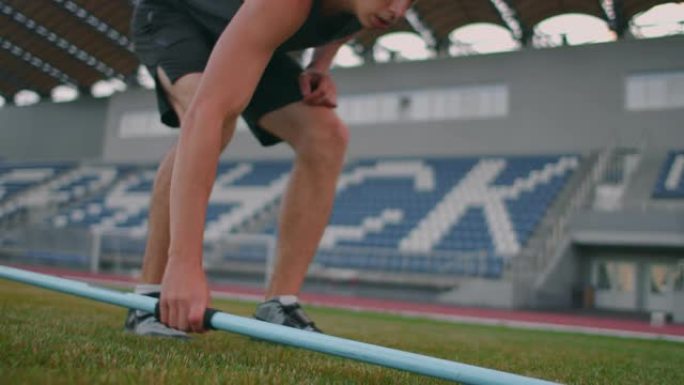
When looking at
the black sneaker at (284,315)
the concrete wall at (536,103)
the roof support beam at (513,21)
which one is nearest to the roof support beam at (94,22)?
the concrete wall at (536,103)

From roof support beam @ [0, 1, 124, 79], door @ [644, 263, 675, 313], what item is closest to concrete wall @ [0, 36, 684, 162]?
door @ [644, 263, 675, 313]

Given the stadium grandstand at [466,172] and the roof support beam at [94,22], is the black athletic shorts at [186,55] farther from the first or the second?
the roof support beam at [94,22]

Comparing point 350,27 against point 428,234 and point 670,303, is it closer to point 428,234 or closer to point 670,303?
point 670,303

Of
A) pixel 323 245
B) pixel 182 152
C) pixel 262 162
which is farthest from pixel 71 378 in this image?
pixel 262 162

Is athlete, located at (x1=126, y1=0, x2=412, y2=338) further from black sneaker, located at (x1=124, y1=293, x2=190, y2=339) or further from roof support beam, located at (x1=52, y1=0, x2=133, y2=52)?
roof support beam, located at (x1=52, y1=0, x2=133, y2=52)

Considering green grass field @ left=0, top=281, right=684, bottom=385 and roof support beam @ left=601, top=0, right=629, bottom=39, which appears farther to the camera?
roof support beam @ left=601, top=0, right=629, bottom=39

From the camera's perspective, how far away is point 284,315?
8.94 feet

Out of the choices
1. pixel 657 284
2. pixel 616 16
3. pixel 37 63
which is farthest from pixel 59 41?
pixel 657 284

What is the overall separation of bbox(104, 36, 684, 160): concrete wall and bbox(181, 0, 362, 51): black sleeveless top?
1741 cm

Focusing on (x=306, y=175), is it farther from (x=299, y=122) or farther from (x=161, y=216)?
(x=161, y=216)

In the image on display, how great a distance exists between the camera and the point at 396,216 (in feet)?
59.1

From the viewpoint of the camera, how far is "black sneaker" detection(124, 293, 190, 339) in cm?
268

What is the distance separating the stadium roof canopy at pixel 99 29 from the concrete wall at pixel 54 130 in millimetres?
932

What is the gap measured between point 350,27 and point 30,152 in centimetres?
3208
